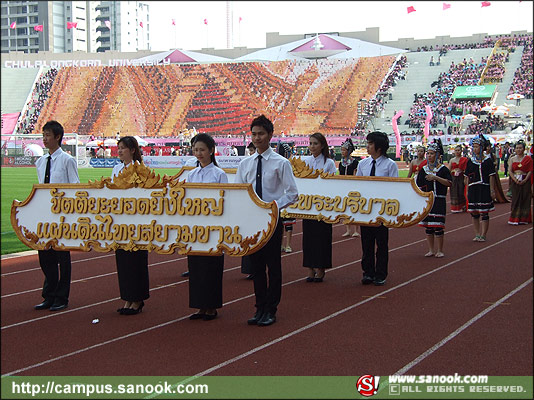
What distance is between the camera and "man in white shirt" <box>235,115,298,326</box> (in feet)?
19.3

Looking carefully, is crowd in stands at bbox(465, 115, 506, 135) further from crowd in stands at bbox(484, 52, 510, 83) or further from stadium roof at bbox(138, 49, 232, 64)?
stadium roof at bbox(138, 49, 232, 64)

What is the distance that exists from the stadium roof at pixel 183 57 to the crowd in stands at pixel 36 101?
1320cm

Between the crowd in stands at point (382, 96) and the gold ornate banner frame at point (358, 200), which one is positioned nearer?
the gold ornate banner frame at point (358, 200)

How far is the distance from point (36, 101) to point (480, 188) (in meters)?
58.1

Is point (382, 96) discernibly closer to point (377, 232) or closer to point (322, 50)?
point (322, 50)

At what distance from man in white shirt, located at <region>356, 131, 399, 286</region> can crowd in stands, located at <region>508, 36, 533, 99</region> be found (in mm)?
43822

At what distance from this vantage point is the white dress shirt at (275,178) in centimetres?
590

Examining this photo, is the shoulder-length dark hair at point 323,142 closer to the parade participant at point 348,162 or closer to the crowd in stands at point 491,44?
the parade participant at point 348,162

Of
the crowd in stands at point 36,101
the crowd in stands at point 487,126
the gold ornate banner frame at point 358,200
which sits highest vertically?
the crowd in stands at point 36,101

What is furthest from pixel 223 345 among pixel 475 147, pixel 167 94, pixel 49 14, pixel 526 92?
pixel 49 14

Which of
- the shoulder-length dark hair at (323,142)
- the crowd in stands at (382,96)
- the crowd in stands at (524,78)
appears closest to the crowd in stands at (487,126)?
the crowd in stands at (524,78)

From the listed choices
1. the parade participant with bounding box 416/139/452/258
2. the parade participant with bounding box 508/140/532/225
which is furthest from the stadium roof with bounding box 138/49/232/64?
the parade participant with bounding box 416/139/452/258

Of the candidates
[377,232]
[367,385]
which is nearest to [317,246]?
[377,232]

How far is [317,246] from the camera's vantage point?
8125 millimetres
